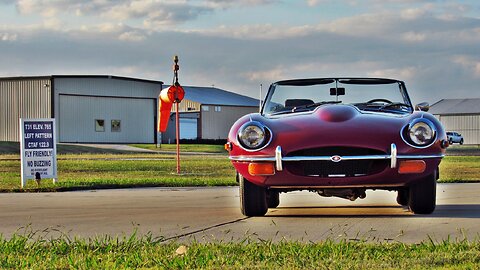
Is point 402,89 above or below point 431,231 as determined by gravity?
above

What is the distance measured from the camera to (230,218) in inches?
349

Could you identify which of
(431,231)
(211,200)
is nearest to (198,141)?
(211,200)

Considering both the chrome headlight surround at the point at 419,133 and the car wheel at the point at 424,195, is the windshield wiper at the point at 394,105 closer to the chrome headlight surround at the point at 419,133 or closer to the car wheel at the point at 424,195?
the chrome headlight surround at the point at 419,133

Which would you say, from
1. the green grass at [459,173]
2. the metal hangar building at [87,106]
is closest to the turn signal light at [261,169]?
the green grass at [459,173]

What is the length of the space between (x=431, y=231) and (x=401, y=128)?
4.20 ft


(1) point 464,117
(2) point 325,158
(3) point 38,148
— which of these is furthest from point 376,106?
(1) point 464,117

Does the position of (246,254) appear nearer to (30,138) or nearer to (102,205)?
(102,205)

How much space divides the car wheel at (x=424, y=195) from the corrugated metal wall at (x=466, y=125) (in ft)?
286

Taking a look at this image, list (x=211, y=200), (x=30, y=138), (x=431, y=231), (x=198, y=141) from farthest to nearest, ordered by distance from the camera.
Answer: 1. (x=198, y=141)
2. (x=30, y=138)
3. (x=211, y=200)
4. (x=431, y=231)

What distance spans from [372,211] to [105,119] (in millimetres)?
57937

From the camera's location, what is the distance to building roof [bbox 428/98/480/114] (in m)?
96.1

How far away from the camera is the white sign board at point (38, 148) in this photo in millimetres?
15953

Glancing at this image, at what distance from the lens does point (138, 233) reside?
756 cm

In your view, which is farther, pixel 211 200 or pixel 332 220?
pixel 211 200
